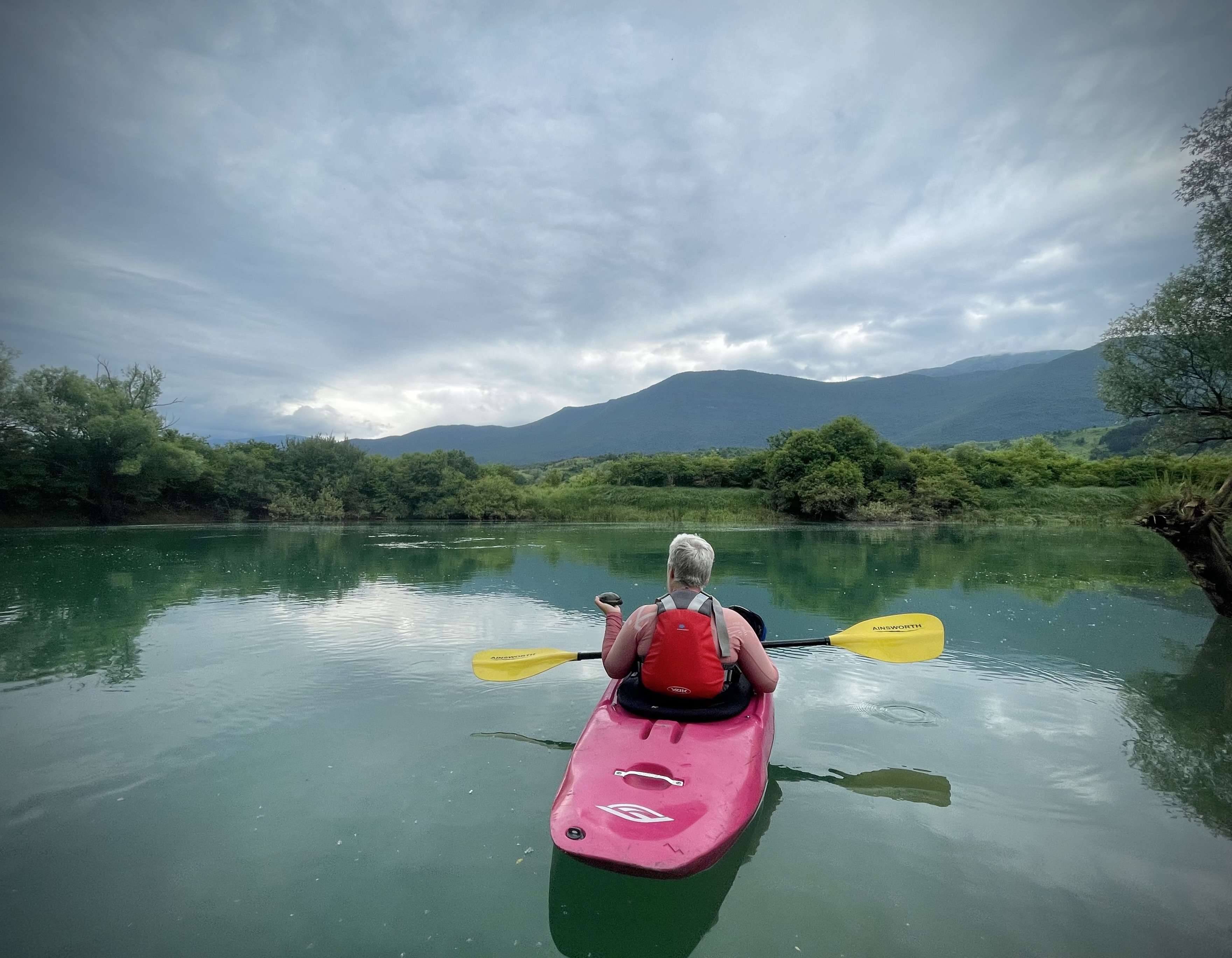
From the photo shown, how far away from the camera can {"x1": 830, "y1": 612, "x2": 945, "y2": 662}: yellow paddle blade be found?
245 inches

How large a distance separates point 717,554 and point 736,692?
17.3 metres

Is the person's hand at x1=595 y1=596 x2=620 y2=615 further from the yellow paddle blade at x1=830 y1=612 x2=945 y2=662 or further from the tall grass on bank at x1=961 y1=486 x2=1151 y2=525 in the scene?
the tall grass on bank at x1=961 y1=486 x2=1151 y2=525

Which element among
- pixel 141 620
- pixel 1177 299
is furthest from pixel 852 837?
pixel 1177 299

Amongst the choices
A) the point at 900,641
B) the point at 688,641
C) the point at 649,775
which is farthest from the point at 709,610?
the point at 900,641

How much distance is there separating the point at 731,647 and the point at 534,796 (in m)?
1.78

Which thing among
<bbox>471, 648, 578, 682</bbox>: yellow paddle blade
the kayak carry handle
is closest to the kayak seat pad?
the kayak carry handle

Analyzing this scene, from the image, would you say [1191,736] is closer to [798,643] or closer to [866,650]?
[866,650]

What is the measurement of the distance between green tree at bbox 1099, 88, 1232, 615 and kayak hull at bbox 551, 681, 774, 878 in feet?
51.2

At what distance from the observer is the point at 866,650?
20.5 ft

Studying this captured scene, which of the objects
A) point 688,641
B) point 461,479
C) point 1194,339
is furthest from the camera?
point 461,479

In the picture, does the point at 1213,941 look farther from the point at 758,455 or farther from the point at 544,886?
the point at 758,455

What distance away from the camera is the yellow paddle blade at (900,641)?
245 inches

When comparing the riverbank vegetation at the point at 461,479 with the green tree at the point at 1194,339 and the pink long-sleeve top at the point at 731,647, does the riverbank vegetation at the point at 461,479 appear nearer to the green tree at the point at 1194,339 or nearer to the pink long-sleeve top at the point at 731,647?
the green tree at the point at 1194,339

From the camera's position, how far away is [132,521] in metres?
42.1
